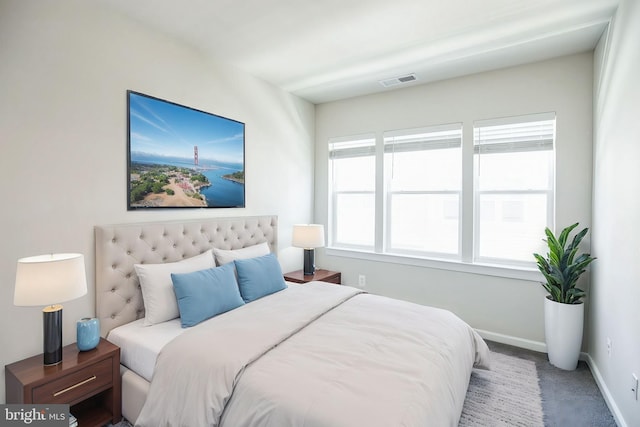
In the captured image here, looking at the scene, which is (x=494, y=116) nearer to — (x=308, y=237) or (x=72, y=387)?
(x=308, y=237)

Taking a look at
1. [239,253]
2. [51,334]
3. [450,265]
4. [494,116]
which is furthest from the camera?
[450,265]

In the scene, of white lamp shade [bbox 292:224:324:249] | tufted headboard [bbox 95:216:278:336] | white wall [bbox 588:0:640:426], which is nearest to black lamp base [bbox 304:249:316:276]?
white lamp shade [bbox 292:224:324:249]

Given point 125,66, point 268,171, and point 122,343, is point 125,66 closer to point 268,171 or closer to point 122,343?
point 268,171

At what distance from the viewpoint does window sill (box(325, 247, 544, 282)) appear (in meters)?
3.13

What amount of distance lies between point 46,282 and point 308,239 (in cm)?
245

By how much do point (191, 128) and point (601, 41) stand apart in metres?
3.56

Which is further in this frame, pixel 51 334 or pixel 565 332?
pixel 565 332

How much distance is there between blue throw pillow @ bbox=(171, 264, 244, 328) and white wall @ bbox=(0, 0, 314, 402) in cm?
62

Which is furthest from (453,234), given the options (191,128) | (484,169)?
(191,128)

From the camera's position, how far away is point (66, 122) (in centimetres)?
207

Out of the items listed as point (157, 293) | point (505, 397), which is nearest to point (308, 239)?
point (157, 293)

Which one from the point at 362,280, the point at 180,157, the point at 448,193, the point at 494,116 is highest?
the point at 494,116

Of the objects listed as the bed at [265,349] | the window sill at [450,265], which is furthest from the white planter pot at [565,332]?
the bed at [265,349]

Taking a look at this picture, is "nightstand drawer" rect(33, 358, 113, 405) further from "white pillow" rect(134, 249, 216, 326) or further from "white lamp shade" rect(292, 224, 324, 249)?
"white lamp shade" rect(292, 224, 324, 249)
